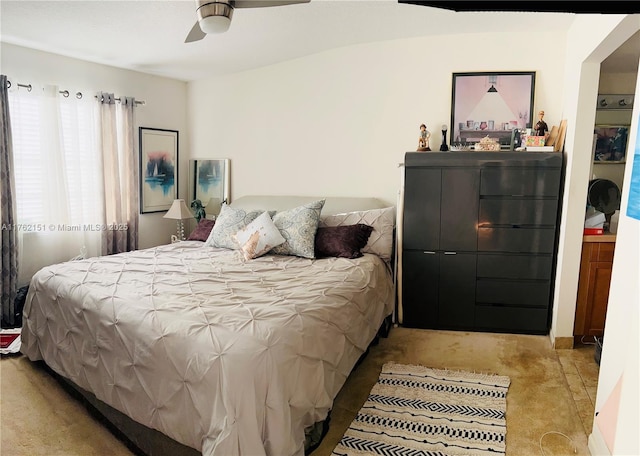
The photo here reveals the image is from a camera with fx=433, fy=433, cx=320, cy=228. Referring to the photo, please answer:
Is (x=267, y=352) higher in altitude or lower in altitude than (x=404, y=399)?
higher

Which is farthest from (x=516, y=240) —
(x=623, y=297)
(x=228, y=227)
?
(x=228, y=227)

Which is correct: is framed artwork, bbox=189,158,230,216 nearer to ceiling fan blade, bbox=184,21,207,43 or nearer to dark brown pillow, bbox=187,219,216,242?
dark brown pillow, bbox=187,219,216,242

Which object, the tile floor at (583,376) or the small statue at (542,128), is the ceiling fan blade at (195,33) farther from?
the tile floor at (583,376)

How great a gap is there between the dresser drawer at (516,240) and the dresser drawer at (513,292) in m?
0.26

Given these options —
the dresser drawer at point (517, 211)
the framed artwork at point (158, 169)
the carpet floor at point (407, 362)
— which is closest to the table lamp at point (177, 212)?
the framed artwork at point (158, 169)

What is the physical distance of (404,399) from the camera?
8.33 ft

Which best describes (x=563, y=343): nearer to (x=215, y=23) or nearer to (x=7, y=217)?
(x=215, y=23)

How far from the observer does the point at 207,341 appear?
5.83 ft

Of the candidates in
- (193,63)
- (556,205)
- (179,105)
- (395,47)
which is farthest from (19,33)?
(556,205)

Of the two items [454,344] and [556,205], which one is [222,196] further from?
[556,205]

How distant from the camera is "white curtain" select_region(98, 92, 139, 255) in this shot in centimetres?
428

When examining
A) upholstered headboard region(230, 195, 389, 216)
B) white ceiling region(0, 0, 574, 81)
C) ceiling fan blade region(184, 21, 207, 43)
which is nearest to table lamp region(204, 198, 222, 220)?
upholstered headboard region(230, 195, 389, 216)

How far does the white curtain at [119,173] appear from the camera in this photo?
4277 millimetres

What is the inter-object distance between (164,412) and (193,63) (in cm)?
351
